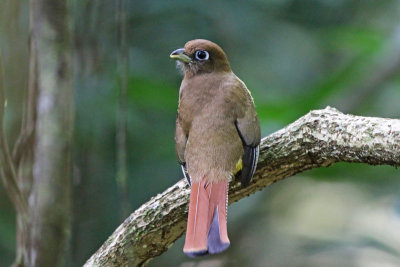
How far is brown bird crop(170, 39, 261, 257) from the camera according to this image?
8.54 ft

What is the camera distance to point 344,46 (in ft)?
16.3

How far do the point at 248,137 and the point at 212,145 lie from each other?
0.16 metres

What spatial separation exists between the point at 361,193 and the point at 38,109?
3010 millimetres

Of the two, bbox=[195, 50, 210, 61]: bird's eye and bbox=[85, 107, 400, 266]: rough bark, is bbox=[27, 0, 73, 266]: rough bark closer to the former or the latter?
bbox=[85, 107, 400, 266]: rough bark

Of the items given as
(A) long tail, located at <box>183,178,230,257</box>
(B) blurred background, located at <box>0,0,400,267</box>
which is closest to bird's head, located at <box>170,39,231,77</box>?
(B) blurred background, located at <box>0,0,400,267</box>

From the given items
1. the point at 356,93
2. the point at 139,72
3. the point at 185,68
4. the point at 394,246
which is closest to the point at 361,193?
the point at 394,246

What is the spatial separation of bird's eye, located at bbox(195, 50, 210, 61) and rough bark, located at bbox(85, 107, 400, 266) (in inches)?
24.2

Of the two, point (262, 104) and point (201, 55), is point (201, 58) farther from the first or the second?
point (262, 104)

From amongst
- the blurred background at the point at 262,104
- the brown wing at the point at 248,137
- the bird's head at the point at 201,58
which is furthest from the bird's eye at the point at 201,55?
the blurred background at the point at 262,104

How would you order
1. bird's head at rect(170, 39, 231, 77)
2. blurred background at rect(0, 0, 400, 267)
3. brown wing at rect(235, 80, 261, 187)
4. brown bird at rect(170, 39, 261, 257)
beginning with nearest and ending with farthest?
brown bird at rect(170, 39, 261, 257), brown wing at rect(235, 80, 261, 187), bird's head at rect(170, 39, 231, 77), blurred background at rect(0, 0, 400, 267)

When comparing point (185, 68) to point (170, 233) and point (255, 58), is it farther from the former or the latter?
point (255, 58)

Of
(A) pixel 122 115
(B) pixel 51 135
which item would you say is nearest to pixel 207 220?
(A) pixel 122 115

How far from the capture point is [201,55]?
3.28 m

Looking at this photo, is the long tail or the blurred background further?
the blurred background
